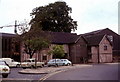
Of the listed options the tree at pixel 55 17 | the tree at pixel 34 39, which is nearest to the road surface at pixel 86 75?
the tree at pixel 34 39

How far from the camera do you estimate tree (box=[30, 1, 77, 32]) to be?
7412 cm

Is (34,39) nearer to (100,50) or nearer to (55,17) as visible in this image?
(100,50)

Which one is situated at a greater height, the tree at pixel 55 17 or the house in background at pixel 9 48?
the tree at pixel 55 17

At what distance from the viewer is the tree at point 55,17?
74.1 meters

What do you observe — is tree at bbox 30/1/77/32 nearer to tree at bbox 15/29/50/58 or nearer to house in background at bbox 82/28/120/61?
house in background at bbox 82/28/120/61

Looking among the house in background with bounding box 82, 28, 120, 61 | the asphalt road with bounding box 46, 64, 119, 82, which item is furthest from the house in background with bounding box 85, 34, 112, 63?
the asphalt road with bounding box 46, 64, 119, 82

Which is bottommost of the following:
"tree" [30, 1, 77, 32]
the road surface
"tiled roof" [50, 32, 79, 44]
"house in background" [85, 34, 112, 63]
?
the road surface

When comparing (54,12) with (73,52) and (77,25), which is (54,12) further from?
(73,52)

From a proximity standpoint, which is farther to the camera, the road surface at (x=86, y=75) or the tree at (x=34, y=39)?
the tree at (x=34, y=39)

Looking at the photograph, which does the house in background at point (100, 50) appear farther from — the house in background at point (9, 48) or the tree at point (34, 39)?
the tree at point (34, 39)

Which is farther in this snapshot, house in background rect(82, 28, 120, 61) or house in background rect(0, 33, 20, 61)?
house in background rect(82, 28, 120, 61)

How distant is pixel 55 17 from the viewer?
75.1m

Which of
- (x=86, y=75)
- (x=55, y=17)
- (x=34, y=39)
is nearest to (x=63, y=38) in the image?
(x=55, y=17)

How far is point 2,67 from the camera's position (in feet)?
A: 72.7
